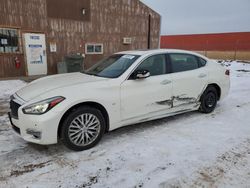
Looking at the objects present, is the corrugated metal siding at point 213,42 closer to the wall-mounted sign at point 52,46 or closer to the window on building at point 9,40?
the wall-mounted sign at point 52,46

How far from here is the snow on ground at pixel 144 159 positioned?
2.68 metres

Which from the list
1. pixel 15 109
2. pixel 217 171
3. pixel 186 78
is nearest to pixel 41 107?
pixel 15 109

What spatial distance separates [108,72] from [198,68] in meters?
2.14

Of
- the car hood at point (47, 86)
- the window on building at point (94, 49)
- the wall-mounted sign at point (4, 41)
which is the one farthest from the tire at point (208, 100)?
the wall-mounted sign at point (4, 41)

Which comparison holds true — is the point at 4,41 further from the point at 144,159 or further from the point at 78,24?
the point at 144,159

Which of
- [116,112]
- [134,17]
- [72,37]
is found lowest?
[116,112]

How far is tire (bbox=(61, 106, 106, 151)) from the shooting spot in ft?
10.6

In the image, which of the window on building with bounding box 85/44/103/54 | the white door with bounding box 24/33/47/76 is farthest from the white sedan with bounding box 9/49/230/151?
the window on building with bounding box 85/44/103/54

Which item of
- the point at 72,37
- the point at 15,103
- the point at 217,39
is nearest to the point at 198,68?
the point at 15,103

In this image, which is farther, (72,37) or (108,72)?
(72,37)

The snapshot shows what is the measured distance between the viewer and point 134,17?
43.9 ft

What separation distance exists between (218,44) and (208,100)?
2432 cm

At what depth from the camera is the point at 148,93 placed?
3947mm

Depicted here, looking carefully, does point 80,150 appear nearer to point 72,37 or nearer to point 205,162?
point 205,162
